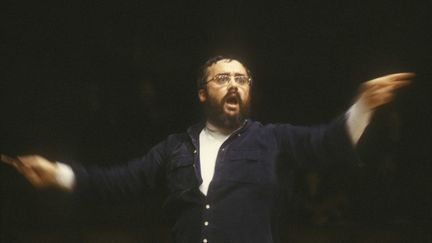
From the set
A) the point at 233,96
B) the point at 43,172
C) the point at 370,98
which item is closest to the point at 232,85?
the point at 233,96

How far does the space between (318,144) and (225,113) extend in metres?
0.25

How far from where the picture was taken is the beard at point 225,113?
1.37 metres

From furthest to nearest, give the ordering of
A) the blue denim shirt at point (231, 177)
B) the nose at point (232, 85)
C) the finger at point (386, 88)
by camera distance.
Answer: the nose at point (232, 85)
the blue denim shirt at point (231, 177)
the finger at point (386, 88)

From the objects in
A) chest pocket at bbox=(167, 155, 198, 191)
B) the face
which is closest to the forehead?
the face

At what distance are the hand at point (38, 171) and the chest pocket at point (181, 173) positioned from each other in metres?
0.29

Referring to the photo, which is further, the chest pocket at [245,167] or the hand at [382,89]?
the chest pocket at [245,167]

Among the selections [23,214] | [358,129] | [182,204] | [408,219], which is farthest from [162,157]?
[408,219]

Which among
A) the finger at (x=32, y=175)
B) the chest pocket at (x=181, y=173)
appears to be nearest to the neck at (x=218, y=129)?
the chest pocket at (x=181, y=173)

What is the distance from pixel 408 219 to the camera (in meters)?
1.66

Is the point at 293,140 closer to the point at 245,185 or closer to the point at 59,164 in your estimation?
the point at 245,185

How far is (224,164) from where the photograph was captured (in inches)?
52.2

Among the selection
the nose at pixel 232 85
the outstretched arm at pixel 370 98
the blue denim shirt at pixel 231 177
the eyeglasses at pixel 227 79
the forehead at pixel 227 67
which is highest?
the forehead at pixel 227 67

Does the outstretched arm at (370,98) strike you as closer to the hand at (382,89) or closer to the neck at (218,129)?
the hand at (382,89)

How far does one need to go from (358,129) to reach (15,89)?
107 centimetres
